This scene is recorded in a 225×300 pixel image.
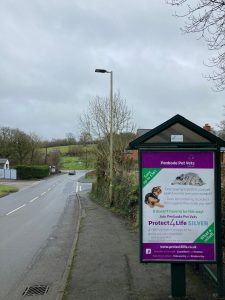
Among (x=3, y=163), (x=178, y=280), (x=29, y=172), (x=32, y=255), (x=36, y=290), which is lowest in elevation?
(x=32, y=255)

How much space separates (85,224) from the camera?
1970 cm

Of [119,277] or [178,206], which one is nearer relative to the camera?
[178,206]

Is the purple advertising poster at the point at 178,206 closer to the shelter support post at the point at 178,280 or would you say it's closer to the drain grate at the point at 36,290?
the shelter support post at the point at 178,280

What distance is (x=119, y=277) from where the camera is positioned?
29.6 ft

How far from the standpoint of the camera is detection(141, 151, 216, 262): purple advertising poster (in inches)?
284

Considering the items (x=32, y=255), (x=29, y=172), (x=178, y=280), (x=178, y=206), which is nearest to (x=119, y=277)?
(x=178, y=280)

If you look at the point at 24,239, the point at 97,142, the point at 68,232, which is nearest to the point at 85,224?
the point at 68,232

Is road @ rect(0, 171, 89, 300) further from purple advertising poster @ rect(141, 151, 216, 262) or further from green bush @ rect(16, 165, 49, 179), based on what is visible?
green bush @ rect(16, 165, 49, 179)

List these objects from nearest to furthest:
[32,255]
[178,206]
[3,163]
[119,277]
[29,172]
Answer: [178,206] → [119,277] → [32,255] → [29,172] → [3,163]

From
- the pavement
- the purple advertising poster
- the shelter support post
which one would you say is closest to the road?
the pavement

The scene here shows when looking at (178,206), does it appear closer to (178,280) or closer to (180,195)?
(180,195)

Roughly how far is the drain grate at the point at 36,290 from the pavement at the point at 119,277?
0.44 m

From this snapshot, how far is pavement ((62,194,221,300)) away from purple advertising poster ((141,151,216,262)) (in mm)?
756

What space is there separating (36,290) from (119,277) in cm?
149
